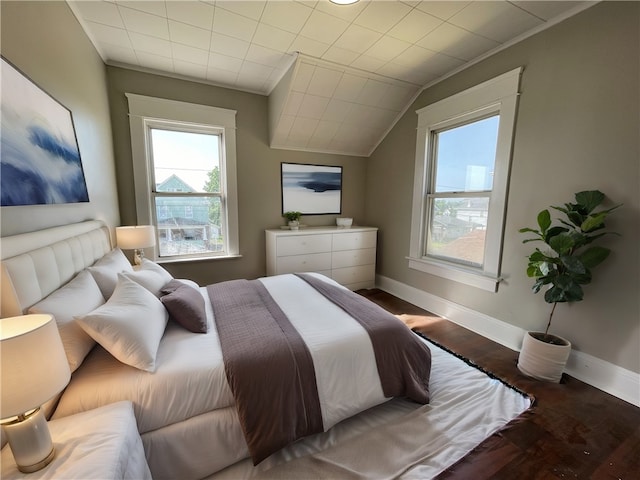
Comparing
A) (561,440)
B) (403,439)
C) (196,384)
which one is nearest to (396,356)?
(403,439)

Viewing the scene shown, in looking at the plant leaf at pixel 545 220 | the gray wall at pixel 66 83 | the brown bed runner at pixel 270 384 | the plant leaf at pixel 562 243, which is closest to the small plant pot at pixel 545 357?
the plant leaf at pixel 562 243

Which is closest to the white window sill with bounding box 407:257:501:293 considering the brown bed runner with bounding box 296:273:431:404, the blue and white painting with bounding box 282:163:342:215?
the brown bed runner with bounding box 296:273:431:404

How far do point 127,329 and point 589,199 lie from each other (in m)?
2.78

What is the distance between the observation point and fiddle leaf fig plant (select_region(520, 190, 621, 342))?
1.73m

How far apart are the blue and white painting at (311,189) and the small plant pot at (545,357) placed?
8.74 feet

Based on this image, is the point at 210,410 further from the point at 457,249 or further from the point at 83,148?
the point at 457,249

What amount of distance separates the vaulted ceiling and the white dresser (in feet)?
4.03

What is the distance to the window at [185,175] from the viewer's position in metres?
2.80

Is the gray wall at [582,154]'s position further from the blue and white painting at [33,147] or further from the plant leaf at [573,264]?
the blue and white painting at [33,147]

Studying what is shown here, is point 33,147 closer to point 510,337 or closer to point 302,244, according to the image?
point 302,244

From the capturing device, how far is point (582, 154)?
1893 millimetres

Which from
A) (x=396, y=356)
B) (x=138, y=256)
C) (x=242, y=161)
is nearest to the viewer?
(x=396, y=356)

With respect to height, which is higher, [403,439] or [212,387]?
[212,387]

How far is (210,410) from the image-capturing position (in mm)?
1222
